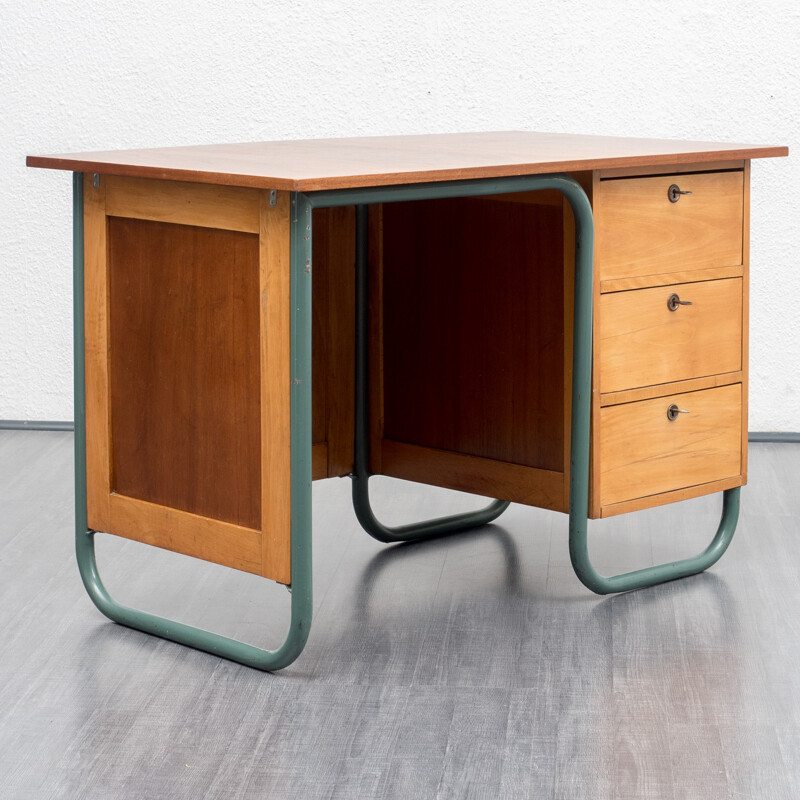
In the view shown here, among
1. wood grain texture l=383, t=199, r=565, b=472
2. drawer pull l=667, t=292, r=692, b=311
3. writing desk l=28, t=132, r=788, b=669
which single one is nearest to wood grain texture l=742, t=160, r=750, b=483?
writing desk l=28, t=132, r=788, b=669

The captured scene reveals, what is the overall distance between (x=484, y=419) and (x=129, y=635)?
28.7 inches

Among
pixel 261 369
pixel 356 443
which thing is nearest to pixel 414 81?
pixel 356 443

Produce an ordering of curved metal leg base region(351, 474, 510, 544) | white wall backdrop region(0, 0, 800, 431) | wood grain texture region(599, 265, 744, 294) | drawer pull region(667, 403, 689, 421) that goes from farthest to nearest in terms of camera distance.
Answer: white wall backdrop region(0, 0, 800, 431) < curved metal leg base region(351, 474, 510, 544) < drawer pull region(667, 403, 689, 421) < wood grain texture region(599, 265, 744, 294)

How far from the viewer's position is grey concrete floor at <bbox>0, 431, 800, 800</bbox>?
1640 mm

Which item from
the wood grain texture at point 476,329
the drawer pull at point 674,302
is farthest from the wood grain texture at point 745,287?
the wood grain texture at point 476,329

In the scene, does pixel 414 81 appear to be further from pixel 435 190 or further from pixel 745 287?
pixel 435 190

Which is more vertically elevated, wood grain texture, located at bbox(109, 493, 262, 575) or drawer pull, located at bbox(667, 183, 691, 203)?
drawer pull, located at bbox(667, 183, 691, 203)

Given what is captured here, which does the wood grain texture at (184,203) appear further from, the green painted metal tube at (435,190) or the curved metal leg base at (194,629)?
the curved metal leg base at (194,629)

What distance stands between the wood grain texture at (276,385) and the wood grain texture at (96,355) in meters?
0.33

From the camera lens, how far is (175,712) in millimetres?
1820

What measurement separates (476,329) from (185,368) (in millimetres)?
647

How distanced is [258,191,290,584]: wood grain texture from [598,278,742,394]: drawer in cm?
56

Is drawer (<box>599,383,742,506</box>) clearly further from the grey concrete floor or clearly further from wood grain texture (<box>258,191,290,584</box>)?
wood grain texture (<box>258,191,290,584</box>)

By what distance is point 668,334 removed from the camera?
2.21 m
